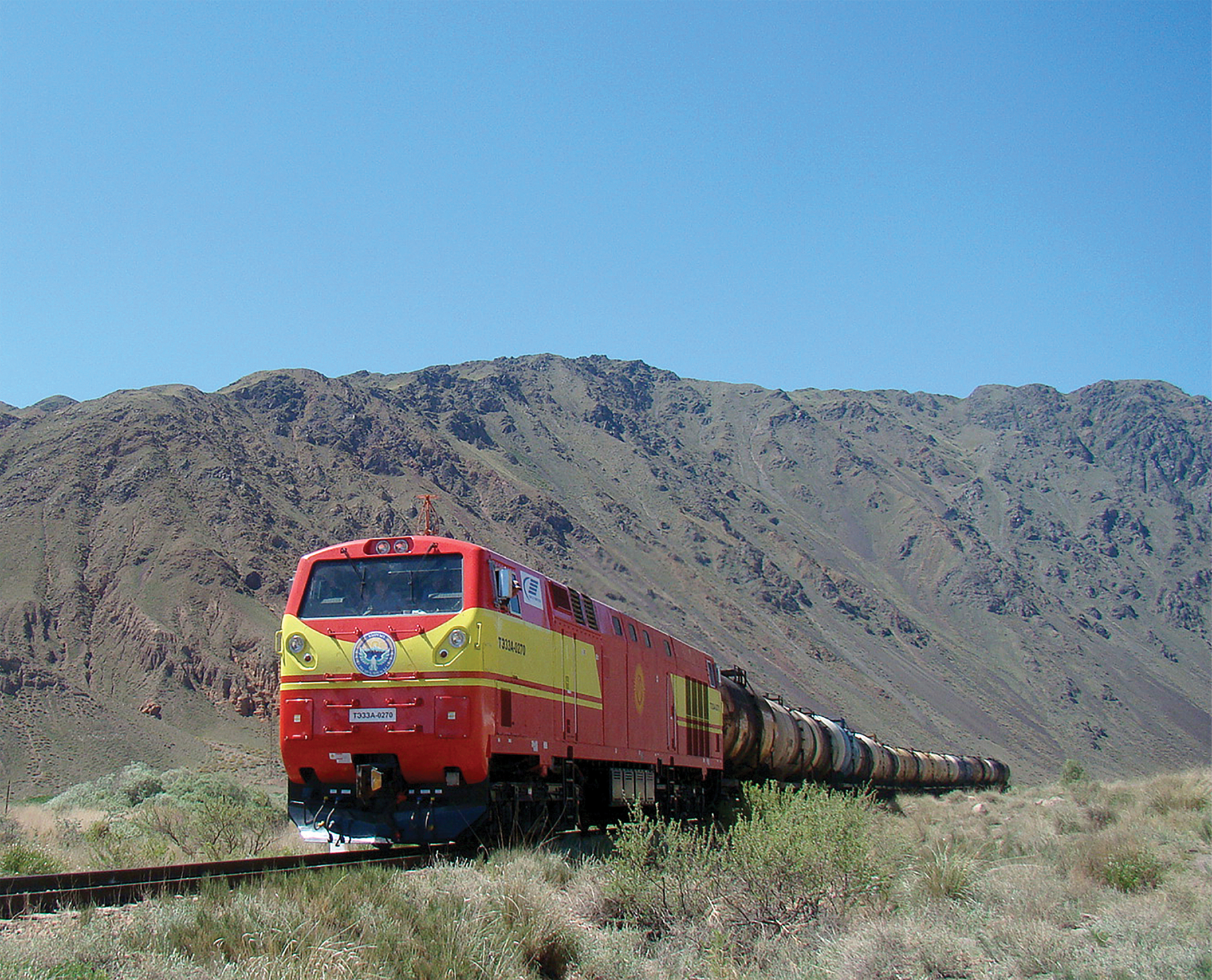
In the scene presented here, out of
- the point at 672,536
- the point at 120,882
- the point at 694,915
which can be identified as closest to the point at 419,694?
the point at 120,882

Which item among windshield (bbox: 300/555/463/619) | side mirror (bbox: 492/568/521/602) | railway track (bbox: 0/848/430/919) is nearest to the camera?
railway track (bbox: 0/848/430/919)

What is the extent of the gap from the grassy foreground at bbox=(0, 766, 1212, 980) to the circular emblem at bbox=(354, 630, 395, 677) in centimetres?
258

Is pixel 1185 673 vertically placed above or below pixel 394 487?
below

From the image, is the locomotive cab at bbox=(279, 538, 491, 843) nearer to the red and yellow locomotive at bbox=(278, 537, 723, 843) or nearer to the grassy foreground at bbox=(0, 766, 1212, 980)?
the red and yellow locomotive at bbox=(278, 537, 723, 843)

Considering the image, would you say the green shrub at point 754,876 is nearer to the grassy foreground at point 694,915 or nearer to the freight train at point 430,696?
the grassy foreground at point 694,915

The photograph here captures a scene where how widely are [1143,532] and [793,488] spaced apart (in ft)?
171

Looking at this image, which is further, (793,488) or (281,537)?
(793,488)

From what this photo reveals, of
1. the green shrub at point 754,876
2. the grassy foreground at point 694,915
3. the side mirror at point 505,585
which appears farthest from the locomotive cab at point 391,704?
the green shrub at point 754,876

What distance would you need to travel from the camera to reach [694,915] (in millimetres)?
9469

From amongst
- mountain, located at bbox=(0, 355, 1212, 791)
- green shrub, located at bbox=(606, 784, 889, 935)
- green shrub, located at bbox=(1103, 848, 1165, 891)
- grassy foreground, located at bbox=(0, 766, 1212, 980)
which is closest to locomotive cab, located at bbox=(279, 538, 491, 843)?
grassy foreground, located at bbox=(0, 766, 1212, 980)

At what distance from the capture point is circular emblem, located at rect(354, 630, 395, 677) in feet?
41.3

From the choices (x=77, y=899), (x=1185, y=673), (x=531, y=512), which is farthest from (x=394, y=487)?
(x=1185, y=673)

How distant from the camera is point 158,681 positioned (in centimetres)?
5894

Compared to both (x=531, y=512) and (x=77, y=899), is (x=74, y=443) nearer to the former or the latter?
(x=531, y=512)
